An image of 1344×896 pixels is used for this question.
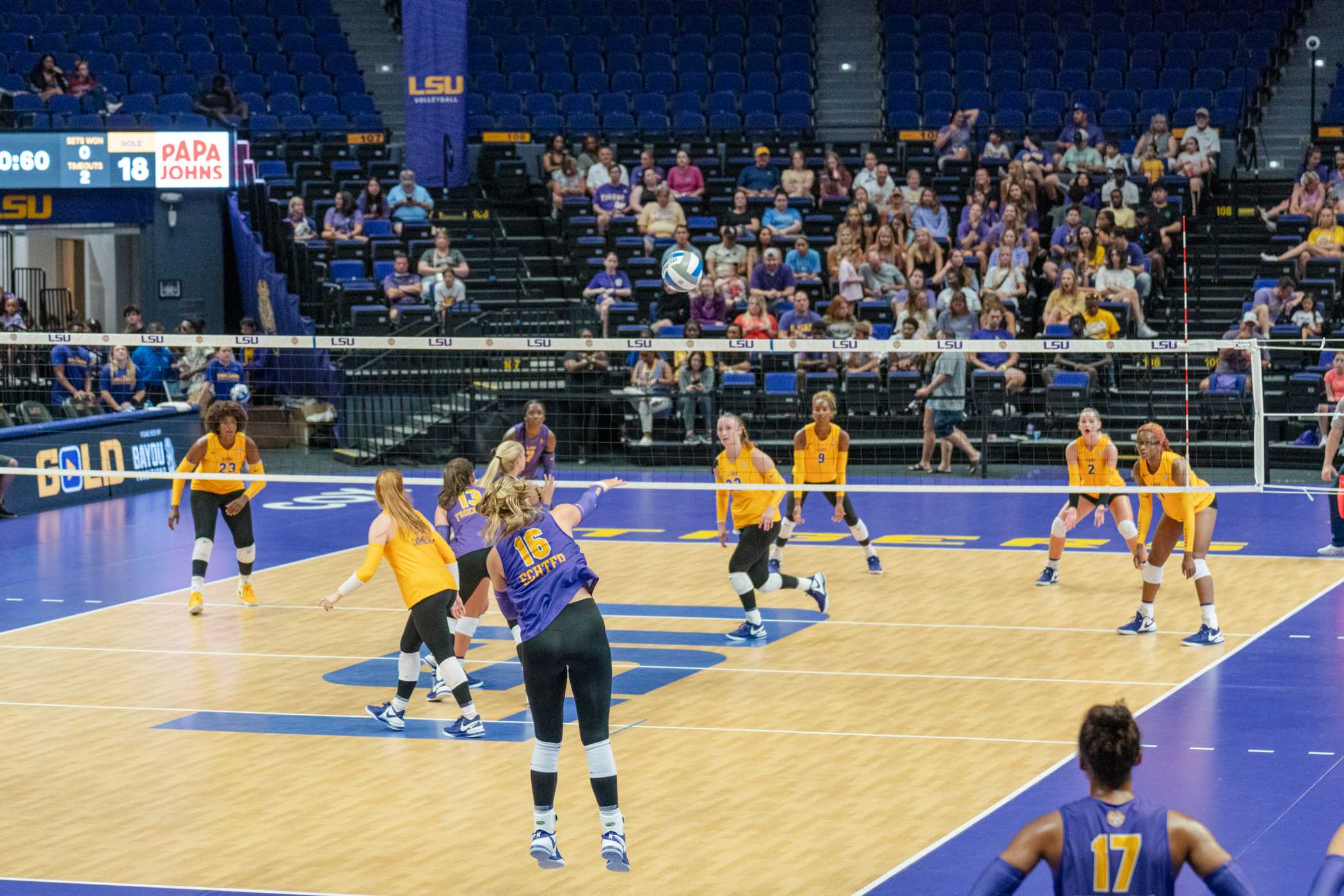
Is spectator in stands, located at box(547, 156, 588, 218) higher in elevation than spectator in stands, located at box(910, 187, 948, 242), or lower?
higher

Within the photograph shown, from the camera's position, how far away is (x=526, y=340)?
16.6 metres

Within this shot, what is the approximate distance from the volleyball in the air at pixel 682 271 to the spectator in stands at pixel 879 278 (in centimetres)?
335

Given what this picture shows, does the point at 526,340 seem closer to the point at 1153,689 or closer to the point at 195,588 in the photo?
the point at 195,588

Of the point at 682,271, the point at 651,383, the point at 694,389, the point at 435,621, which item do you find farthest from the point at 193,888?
the point at 651,383

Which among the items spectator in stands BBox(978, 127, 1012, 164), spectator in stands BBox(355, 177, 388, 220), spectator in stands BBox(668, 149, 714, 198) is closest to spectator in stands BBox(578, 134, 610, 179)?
spectator in stands BBox(668, 149, 714, 198)

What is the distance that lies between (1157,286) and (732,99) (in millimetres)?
8133

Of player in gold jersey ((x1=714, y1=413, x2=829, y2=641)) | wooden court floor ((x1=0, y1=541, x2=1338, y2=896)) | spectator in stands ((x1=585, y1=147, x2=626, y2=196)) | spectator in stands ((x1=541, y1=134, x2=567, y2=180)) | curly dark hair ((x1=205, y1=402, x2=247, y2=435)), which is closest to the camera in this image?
wooden court floor ((x1=0, y1=541, x2=1338, y2=896))

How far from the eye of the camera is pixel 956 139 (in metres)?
27.6

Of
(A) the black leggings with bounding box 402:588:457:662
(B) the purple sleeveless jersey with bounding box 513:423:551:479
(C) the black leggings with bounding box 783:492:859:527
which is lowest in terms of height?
(A) the black leggings with bounding box 402:588:457:662

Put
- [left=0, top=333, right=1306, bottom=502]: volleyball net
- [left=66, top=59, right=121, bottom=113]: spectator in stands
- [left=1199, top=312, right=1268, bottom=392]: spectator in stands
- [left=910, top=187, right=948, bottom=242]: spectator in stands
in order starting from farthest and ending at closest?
[left=66, top=59, right=121, bottom=113]: spectator in stands, [left=910, top=187, right=948, bottom=242]: spectator in stands, [left=0, top=333, right=1306, bottom=502]: volleyball net, [left=1199, top=312, right=1268, bottom=392]: spectator in stands

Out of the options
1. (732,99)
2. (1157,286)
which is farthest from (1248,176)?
(732,99)

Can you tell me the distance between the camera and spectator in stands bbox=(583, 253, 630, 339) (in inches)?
987

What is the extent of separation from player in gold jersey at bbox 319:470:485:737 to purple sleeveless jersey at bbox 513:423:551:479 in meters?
3.15

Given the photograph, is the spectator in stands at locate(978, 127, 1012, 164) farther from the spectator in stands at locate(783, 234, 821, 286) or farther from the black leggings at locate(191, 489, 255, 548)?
the black leggings at locate(191, 489, 255, 548)
